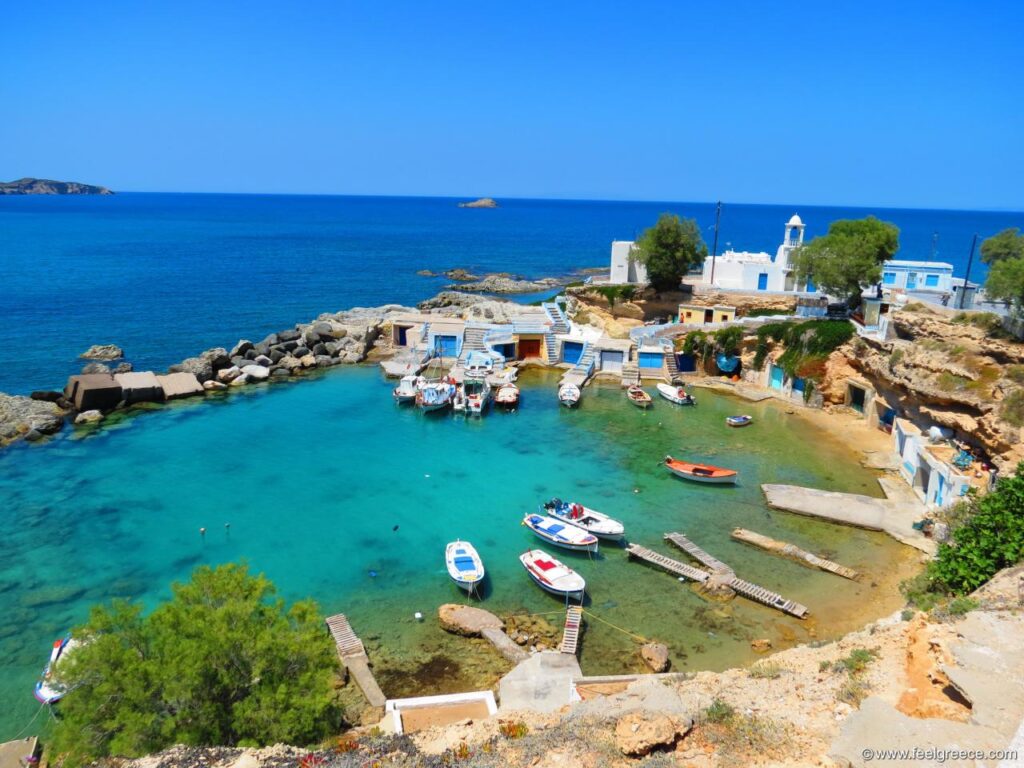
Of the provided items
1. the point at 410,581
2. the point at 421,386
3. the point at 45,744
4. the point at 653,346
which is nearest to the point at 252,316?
the point at 421,386

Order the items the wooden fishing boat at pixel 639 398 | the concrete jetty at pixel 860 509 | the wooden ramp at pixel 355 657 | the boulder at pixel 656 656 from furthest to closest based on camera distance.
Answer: the wooden fishing boat at pixel 639 398, the concrete jetty at pixel 860 509, the boulder at pixel 656 656, the wooden ramp at pixel 355 657

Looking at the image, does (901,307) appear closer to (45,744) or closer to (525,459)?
(525,459)

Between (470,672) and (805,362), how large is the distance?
3418 cm

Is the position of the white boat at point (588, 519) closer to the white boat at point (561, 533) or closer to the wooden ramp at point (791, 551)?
the white boat at point (561, 533)

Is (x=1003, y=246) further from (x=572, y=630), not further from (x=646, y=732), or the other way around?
(x=646, y=732)

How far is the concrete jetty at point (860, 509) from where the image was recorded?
27.1m

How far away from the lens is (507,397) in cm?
4378

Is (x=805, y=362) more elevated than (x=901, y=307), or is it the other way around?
(x=901, y=307)

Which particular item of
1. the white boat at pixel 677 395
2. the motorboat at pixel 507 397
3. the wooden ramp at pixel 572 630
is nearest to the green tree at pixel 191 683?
the wooden ramp at pixel 572 630

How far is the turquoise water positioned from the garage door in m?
7.60

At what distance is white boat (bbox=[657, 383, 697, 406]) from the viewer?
4453 centimetres

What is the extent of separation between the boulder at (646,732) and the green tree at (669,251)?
156 ft

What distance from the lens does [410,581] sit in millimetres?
24766

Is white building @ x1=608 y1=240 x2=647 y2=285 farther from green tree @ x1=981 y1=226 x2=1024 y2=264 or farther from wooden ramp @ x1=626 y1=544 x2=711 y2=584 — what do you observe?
wooden ramp @ x1=626 y1=544 x2=711 y2=584
